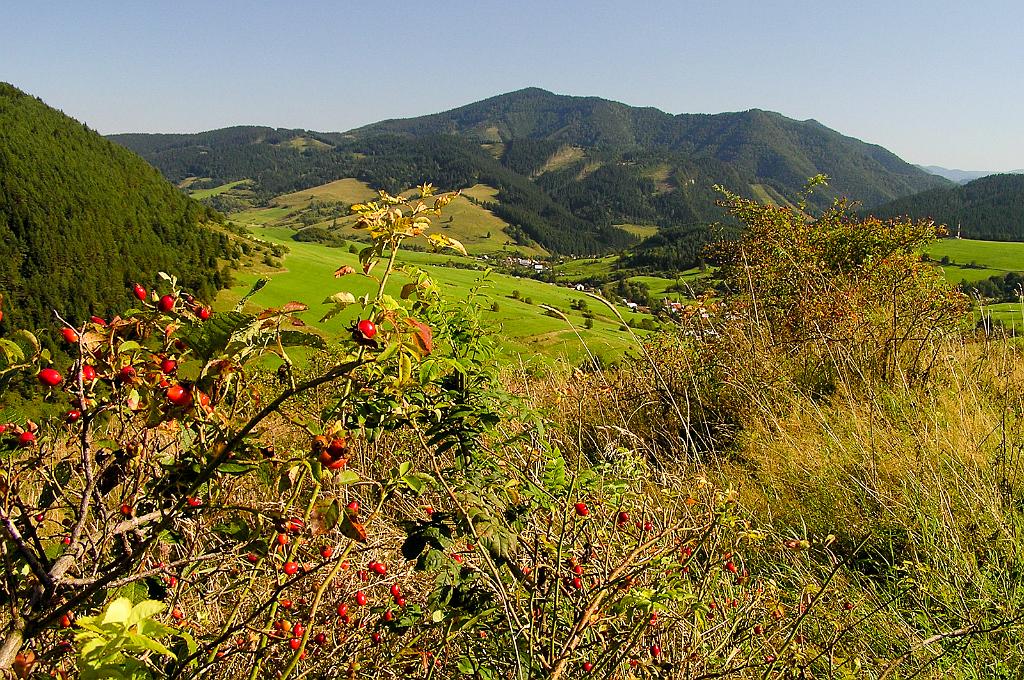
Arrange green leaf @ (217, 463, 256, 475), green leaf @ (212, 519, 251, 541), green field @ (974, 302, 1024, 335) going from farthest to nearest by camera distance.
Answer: green field @ (974, 302, 1024, 335) → green leaf @ (212, 519, 251, 541) → green leaf @ (217, 463, 256, 475)

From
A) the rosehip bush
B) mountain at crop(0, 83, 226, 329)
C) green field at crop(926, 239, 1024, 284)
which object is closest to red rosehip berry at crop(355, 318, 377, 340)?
the rosehip bush

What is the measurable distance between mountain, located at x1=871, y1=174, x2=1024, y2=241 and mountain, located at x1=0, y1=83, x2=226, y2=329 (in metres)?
109

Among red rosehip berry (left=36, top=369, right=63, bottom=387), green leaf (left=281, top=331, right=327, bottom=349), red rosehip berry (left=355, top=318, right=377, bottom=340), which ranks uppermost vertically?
red rosehip berry (left=355, top=318, right=377, bottom=340)

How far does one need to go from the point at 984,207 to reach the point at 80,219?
149 m

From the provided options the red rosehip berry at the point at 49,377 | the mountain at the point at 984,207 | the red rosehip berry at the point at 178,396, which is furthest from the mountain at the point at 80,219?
the mountain at the point at 984,207

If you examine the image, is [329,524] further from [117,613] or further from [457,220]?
[457,220]

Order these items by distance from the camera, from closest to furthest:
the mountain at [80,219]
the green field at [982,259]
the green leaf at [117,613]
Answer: the green leaf at [117,613] < the green field at [982,259] < the mountain at [80,219]

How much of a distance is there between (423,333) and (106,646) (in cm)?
66

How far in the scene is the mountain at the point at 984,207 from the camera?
98812 millimetres

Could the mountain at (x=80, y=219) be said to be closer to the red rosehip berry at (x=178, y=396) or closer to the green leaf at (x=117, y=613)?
the red rosehip berry at (x=178, y=396)

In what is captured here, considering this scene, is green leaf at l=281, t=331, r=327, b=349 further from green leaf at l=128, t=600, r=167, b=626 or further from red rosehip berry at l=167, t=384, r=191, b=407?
green leaf at l=128, t=600, r=167, b=626

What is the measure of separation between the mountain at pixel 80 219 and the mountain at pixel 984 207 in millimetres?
108671

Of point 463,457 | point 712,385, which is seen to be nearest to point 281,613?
point 463,457

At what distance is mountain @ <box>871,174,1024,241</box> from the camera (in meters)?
98.8
